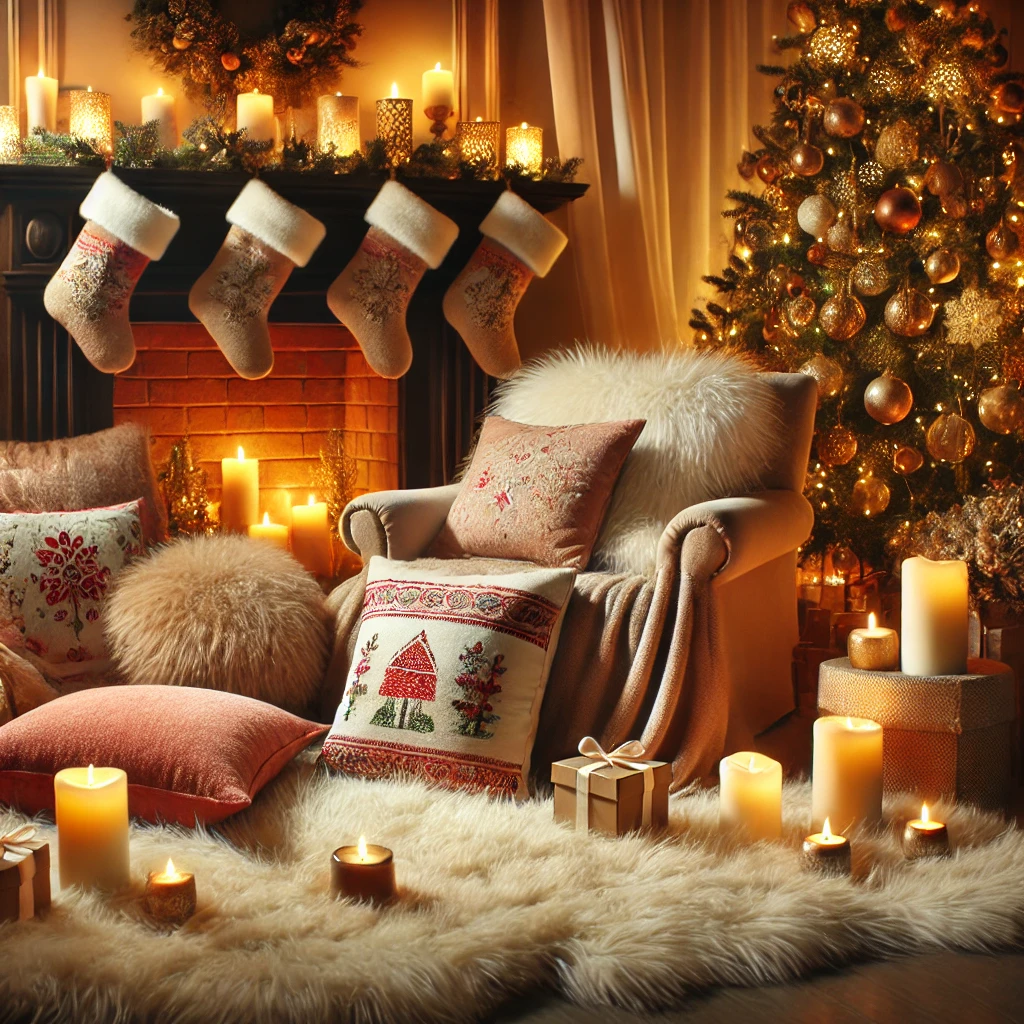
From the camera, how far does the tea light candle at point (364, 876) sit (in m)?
1.69

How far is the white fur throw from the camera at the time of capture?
99.2 inches

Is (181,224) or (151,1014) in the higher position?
(181,224)

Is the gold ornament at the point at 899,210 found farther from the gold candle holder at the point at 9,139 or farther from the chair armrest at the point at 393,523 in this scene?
the gold candle holder at the point at 9,139

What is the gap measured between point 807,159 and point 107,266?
1.68 metres

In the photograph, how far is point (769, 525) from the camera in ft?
7.82

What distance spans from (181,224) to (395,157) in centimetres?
59

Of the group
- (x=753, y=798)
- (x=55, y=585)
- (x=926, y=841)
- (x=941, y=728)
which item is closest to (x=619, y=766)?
(x=753, y=798)

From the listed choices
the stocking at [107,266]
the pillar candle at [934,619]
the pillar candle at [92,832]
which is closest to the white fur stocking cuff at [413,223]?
the stocking at [107,266]

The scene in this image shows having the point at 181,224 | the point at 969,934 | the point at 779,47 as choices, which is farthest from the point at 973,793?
the point at 181,224

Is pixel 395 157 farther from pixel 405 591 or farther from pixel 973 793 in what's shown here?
pixel 973 793

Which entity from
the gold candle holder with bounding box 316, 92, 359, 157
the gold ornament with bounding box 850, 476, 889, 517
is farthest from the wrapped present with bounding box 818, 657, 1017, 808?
the gold candle holder with bounding box 316, 92, 359, 157

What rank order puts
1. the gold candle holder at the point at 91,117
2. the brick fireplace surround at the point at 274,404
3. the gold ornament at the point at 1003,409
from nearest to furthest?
the gold ornament at the point at 1003,409 → the gold candle holder at the point at 91,117 → the brick fireplace surround at the point at 274,404

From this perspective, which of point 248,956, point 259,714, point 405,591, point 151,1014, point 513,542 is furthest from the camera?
point 513,542

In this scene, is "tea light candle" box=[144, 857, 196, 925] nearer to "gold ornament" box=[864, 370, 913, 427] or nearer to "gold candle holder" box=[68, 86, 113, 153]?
"gold ornament" box=[864, 370, 913, 427]
